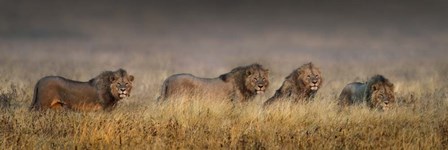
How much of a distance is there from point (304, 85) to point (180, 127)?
450cm

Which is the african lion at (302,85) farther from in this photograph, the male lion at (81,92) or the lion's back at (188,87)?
the male lion at (81,92)

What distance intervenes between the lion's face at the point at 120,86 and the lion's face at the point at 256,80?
257 centimetres

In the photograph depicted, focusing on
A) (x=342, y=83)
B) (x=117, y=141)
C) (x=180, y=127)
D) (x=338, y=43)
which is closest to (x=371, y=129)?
(x=180, y=127)

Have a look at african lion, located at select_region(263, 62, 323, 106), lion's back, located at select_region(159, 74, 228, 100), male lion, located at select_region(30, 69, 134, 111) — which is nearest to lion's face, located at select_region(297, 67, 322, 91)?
african lion, located at select_region(263, 62, 323, 106)

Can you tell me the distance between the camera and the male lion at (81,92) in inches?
578

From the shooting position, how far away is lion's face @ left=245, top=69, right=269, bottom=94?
54.0 ft

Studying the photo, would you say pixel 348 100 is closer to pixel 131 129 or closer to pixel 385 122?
pixel 385 122

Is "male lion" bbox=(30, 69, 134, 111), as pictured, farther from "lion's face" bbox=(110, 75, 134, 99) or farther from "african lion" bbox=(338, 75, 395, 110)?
"african lion" bbox=(338, 75, 395, 110)

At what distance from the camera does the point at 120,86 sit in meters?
14.8

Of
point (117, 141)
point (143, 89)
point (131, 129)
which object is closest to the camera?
point (117, 141)

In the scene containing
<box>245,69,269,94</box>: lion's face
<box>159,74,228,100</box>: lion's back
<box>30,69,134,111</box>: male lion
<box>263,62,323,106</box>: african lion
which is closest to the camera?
<box>30,69,134,111</box>: male lion

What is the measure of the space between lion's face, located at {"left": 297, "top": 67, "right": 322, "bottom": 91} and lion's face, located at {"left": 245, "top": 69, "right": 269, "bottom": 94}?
80cm

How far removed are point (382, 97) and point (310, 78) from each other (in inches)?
57.2

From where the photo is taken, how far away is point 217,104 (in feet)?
50.5
